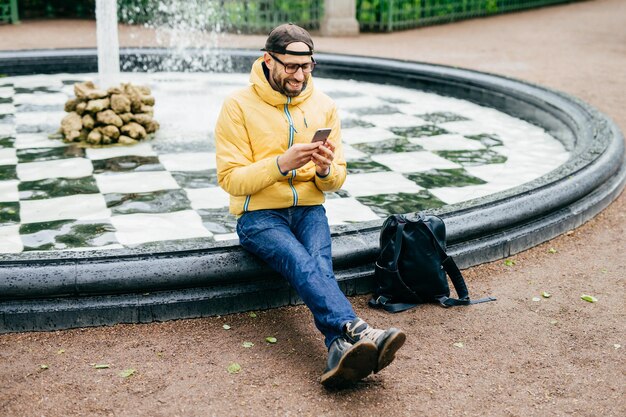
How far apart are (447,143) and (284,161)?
3653 mm

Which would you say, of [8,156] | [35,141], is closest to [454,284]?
[8,156]

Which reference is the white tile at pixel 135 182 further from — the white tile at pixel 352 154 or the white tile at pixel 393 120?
the white tile at pixel 393 120

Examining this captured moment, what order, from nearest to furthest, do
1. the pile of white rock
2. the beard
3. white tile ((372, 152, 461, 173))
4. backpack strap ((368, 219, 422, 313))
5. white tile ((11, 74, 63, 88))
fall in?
the beard, backpack strap ((368, 219, 422, 313)), white tile ((372, 152, 461, 173)), the pile of white rock, white tile ((11, 74, 63, 88))

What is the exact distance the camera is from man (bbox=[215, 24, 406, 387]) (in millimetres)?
3434

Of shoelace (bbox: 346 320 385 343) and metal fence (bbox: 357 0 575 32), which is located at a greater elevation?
metal fence (bbox: 357 0 575 32)

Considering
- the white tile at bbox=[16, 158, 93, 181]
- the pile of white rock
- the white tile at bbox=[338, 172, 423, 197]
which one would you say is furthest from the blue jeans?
the pile of white rock

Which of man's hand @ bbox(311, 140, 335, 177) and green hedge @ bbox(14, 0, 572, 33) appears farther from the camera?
green hedge @ bbox(14, 0, 572, 33)

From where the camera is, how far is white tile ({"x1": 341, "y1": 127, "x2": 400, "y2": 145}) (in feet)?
22.6

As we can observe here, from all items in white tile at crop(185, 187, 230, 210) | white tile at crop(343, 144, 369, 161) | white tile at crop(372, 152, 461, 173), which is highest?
white tile at crop(343, 144, 369, 161)

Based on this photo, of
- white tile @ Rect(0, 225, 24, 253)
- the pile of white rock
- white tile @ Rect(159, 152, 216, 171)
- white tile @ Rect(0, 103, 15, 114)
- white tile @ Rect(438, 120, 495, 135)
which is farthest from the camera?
white tile @ Rect(0, 103, 15, 114)

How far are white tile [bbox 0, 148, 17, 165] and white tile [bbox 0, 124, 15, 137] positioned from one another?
49cm

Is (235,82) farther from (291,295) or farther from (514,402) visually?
(514,402)

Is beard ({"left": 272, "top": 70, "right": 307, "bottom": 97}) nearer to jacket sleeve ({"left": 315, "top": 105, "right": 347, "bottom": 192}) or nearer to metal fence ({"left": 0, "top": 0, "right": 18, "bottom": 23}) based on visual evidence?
jacket sleeve ({"left": 315, "top": 105, "right": 347, "bottom": 192})

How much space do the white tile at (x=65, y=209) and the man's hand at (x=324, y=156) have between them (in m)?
1.84
